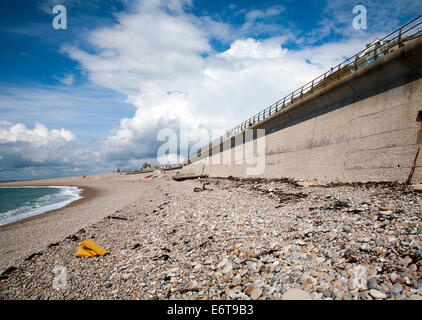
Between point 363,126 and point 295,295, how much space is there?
508 inches

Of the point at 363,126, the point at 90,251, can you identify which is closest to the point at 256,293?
the point at 90,251

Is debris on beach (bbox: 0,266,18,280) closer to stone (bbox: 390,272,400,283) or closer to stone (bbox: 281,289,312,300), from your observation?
stone (bbox: 281,289,312,300)

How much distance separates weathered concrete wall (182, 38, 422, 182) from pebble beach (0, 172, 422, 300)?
8.19ft

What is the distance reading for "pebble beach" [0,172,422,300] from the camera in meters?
3.71

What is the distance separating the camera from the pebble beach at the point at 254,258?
371cm

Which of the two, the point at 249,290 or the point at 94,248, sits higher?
the point at 249,290

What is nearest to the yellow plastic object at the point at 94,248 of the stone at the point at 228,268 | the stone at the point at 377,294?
the stone at the point at 228,268

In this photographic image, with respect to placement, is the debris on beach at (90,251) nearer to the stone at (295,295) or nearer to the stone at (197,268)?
the stone at (197,268)

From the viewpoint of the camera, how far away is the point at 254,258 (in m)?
4.95

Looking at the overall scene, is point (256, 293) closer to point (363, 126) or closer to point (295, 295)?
point (295, 295)

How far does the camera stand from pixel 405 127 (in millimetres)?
10219

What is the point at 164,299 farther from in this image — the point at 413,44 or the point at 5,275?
the point at 413,44
